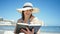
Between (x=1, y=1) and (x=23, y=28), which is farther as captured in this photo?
(x=1, y=1)

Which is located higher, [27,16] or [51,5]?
[51,5]

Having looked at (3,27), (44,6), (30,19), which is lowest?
(3,27)

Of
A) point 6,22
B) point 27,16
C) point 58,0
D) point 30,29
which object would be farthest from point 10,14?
point 30,29

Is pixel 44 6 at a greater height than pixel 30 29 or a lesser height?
greater

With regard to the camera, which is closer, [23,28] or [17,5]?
[23,28]

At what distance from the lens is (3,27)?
2.23m

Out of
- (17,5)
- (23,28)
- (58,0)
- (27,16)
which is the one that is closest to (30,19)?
(27,16)

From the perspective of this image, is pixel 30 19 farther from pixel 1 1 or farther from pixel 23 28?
pixel 1 1

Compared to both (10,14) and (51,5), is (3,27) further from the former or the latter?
(51,5)

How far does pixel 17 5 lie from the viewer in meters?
2.01

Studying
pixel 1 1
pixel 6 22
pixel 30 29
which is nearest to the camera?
pixel 30 29

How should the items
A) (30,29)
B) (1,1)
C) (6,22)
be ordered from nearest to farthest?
1. (30,29)
2. (1,1)
3. (6,22)

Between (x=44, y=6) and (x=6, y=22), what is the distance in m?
0.62

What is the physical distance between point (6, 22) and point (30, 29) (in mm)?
1070
